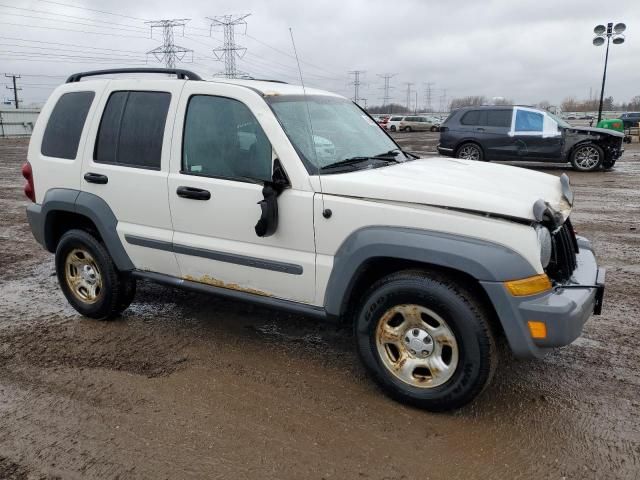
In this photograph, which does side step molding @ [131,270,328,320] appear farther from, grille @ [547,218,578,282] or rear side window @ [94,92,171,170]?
grille @ [547,218,578,282]

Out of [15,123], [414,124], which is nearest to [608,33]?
[414,124]

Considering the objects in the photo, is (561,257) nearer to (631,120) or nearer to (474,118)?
(474,118)

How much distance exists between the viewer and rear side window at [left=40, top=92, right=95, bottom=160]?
4.49 m

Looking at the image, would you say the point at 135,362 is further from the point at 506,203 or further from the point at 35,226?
the point at 506,203

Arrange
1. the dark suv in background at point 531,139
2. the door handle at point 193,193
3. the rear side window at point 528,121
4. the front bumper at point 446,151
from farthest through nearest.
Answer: the front bumper at point 446,151, the rear side window at point 528,121, the dark suv in background at point 531,139, the door handle at point 193,193

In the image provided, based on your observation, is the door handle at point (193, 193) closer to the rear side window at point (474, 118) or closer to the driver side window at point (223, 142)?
the driver side window at point (223, 142)

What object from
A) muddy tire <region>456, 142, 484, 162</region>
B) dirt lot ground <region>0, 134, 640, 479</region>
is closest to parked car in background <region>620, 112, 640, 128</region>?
muddy tire <region>456, 142, 484, 162</region>

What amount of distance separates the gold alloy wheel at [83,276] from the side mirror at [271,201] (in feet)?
6.21

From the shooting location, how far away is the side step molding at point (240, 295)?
353 centimetres

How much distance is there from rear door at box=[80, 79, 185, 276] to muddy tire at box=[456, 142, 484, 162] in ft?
41.4

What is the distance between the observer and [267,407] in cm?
333

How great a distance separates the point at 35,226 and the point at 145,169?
1461mm

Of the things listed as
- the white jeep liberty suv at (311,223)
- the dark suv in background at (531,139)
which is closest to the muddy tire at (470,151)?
the dark suv in background at (531,139)

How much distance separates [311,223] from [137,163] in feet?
5.24
